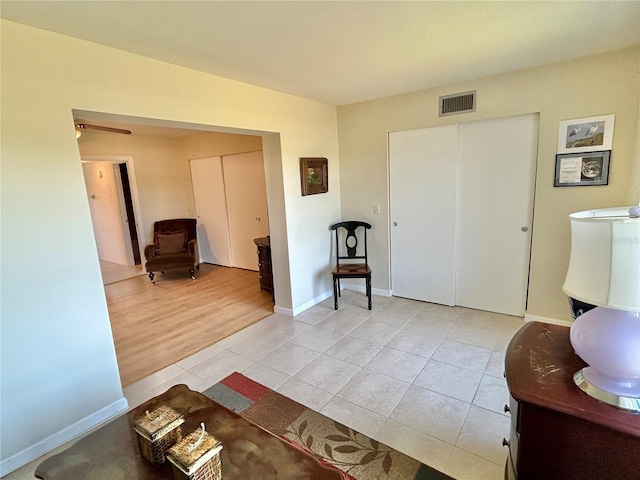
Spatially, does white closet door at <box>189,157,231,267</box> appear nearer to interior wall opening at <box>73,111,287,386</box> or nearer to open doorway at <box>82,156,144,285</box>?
interior wall opening at <box>73,111,287,386</box>

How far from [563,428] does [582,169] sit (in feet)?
8.31

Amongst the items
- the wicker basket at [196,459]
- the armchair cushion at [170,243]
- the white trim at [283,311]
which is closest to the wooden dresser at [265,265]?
the white trim at [283,311]

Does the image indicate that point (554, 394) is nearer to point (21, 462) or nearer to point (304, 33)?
point (304, 33)

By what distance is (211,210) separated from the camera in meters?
5.91

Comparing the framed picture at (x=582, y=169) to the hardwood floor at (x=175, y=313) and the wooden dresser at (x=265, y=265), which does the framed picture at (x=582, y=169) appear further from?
the hardwood floor at (x=175, y=313)

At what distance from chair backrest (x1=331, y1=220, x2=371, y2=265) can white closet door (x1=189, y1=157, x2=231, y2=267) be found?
8.00 ft

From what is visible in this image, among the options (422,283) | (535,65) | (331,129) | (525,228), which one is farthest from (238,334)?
(535,65)

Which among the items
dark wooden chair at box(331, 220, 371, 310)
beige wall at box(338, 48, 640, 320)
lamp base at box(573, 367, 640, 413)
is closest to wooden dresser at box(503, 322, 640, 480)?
lamp base at box(573, 367, 640, 413)

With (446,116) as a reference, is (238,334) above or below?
below

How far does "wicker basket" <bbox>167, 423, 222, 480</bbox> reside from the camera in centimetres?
103

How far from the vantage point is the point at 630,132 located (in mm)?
2512

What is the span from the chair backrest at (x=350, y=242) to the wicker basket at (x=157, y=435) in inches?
116

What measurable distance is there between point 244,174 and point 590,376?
4.95m

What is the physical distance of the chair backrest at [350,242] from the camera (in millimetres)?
4027
